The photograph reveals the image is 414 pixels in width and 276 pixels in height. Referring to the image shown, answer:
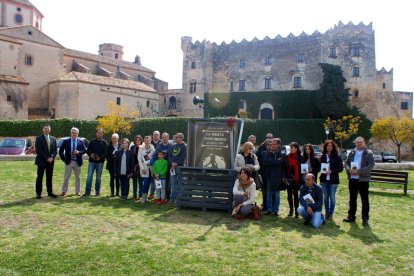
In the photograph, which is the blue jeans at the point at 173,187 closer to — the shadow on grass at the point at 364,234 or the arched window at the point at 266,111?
the shadow on grass at the point at 364,234

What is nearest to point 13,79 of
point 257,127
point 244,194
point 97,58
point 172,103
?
point 97,58

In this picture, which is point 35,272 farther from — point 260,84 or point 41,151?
point 260,84

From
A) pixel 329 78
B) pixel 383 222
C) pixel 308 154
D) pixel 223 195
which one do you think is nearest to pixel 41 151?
pixel 223 195

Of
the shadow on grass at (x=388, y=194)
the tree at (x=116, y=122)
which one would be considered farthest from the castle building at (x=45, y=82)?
the shadow on grass at (x=388, y=194)

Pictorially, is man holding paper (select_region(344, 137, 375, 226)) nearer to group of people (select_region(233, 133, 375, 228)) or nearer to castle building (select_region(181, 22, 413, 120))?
group of people (select_region(233, 133, 375, 228))

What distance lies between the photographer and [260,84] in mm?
45188

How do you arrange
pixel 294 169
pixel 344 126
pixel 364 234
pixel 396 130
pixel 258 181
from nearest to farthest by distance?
pixel 364 234, pixel 294 169, pixel 258 181, pixel 396 130, pixel 344 126

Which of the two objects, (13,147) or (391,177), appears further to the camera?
(13,147)

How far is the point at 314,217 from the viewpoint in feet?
26.3

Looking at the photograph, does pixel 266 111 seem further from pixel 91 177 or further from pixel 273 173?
pixel 273 173

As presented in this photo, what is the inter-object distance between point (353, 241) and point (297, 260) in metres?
1.80

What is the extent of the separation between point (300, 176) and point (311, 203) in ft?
3.53

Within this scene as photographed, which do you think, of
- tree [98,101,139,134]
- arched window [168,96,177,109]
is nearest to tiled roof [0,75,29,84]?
tree [98,101,139,134]

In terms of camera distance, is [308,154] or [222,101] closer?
[308,154]
